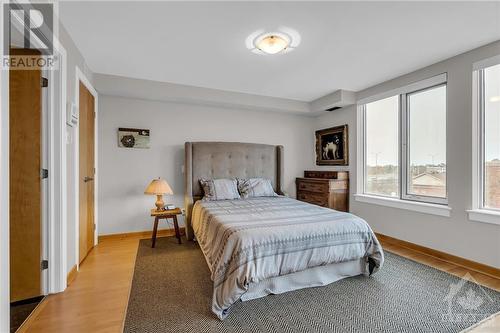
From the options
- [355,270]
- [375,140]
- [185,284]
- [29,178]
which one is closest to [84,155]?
[29,178]

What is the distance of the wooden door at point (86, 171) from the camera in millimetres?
2803

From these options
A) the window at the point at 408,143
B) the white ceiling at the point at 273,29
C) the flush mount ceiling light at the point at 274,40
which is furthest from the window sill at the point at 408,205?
the flush mount ceiling light at the point at 274,40

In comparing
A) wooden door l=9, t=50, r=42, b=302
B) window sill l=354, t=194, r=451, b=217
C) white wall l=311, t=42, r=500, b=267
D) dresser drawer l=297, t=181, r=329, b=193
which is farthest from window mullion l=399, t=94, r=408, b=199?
wooden door l=9, t=50, r=42, b=302

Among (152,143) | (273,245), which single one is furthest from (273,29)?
(152,143)

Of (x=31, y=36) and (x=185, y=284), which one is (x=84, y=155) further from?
(x=185, y=284)

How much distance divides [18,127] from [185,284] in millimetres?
1972

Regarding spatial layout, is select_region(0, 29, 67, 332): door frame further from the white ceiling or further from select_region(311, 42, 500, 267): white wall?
select_region(311, 42, 500, 267): white wall

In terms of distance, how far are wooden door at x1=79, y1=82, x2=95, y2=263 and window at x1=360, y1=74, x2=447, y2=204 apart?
4096 mm

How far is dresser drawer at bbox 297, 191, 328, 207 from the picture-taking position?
424cm

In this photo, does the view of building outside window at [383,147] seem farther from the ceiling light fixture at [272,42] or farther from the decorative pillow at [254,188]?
the ceiling light fixture at [272,42]

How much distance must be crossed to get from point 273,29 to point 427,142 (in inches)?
101

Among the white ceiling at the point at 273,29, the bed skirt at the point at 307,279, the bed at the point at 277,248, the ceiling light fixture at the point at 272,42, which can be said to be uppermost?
the white ceiling at the point at 273,29

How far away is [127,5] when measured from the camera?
1.88 meters

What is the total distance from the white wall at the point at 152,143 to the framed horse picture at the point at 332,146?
47.7 inches
